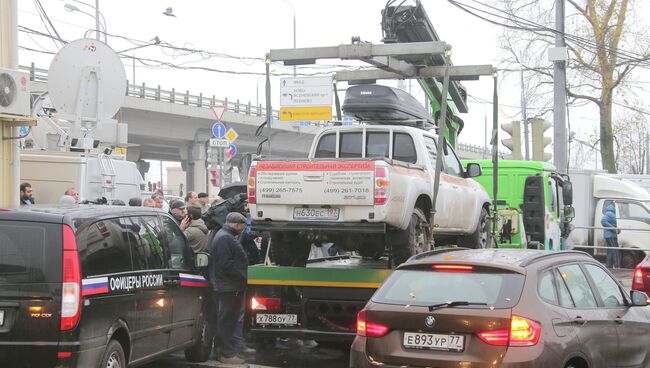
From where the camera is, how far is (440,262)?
20.2ft

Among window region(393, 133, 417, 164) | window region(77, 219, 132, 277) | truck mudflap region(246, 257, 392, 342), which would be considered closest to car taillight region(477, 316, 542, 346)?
truck mudflap region(246, 257, 392, 342)

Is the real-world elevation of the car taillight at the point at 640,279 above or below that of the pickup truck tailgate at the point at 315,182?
below

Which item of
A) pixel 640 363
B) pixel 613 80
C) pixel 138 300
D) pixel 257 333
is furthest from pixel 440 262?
pixel 613 80

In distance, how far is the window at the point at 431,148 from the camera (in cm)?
1001

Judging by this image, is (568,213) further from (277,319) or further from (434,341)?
(434,341)

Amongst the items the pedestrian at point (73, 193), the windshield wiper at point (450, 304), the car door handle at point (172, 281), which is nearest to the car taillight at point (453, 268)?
the windshield wiper at point (450, 304)

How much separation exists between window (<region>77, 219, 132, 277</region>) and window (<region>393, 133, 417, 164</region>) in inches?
160

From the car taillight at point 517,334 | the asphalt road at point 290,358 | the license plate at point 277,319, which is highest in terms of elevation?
the car taillight at point 517,334

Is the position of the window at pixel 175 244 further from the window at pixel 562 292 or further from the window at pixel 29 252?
the window at pixel 562 292

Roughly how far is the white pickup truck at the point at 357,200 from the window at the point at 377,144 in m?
0.01

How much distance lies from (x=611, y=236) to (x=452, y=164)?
11164 millimetres

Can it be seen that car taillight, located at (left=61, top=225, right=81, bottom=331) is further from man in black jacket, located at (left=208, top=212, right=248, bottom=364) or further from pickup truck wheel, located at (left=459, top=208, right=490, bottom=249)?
pickup truck wheel, located at (left=459, top=208, right=490, bottom=249)

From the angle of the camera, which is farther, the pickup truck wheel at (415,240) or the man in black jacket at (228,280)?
the man in black jacket at (228,280)

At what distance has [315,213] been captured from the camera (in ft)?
27.6
